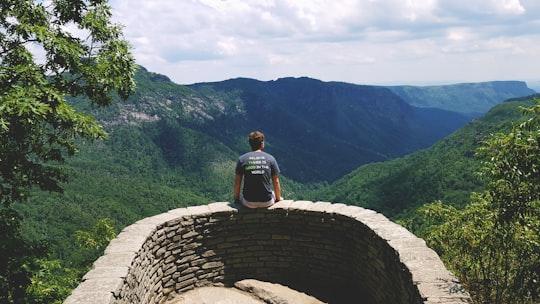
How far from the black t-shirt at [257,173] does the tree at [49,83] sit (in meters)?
3.41

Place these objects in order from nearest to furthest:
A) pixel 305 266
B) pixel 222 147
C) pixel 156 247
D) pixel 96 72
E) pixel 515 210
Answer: pixel 515 210
pixel 156 247
pixel 305 266
pixel 96 72
pixel 222 147

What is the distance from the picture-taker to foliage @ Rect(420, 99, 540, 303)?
17.9ft

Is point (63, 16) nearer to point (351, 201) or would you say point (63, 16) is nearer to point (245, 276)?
point (245, 276)

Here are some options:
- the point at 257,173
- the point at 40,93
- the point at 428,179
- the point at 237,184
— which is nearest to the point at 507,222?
the point at 257,173

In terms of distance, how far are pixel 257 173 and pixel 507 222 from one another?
3885 mm

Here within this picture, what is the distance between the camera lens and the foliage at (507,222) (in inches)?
215

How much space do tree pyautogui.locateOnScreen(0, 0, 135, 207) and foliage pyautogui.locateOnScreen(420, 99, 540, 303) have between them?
23.1 ft

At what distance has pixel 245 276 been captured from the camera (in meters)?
7.93

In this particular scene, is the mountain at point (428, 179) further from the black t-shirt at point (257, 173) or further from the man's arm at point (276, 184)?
the black t-shirt at point (257, 173)

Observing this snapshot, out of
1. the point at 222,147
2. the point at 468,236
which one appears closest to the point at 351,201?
the point at 222,147

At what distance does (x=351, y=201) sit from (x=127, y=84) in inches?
4353

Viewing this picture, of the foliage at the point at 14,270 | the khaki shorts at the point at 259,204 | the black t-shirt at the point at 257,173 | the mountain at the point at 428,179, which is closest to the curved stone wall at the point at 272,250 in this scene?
the khaki shorts at the point at 259,204

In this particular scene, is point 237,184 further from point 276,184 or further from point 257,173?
point 276,184

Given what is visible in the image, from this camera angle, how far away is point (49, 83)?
29.5 ft
